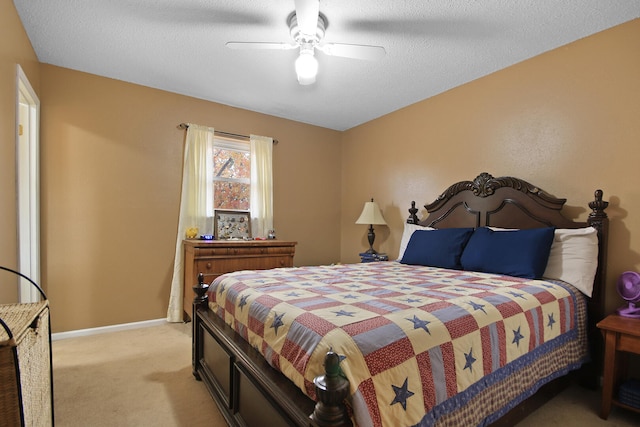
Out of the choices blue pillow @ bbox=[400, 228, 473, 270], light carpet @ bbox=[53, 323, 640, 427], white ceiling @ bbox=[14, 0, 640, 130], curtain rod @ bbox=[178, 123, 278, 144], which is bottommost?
light carpet @ bbox=[53, 323, 640, 427]

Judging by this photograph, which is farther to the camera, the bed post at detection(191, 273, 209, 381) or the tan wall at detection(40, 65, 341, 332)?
the tan wall at detection(40, 65, 341, 332)

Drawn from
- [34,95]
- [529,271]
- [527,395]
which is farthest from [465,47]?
[34,95]

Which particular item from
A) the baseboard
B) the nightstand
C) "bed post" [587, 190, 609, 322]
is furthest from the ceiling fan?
the baseboard

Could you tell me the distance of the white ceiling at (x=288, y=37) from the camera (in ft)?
7.08

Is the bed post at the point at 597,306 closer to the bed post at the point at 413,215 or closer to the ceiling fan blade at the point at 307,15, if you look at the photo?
the bed post at the point at 413,215

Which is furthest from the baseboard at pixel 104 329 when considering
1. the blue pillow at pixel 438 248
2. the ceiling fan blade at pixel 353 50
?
the ceiling fan blade at pixel 353 50

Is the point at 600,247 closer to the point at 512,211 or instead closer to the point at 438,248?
the point at 512,211

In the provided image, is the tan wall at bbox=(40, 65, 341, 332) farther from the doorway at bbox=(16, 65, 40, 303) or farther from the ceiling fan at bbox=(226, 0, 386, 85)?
the ceiling fan at bbox=(226, 0, 386, 85)

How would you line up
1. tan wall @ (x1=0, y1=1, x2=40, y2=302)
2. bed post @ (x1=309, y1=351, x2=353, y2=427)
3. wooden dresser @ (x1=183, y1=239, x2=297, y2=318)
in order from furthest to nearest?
wooden dresser @ (x1=183, y1=239, x2=297, y2=318), tan wall @ (x1=0, y1=1, x2=40, y2=302), bed post @ (x1=309, y1=351, x2=353, y2=427)

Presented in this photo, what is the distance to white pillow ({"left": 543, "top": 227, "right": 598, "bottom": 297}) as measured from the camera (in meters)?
2.21

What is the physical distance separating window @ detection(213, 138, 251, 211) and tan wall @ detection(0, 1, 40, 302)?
1.87 m

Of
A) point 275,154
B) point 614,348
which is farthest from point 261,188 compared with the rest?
point 614,348

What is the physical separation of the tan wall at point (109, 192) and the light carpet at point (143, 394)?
547 millimetres

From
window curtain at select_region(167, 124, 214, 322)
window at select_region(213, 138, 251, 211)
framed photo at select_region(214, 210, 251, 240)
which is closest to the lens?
window curtain at select_region(167, 124, 214, 322)
